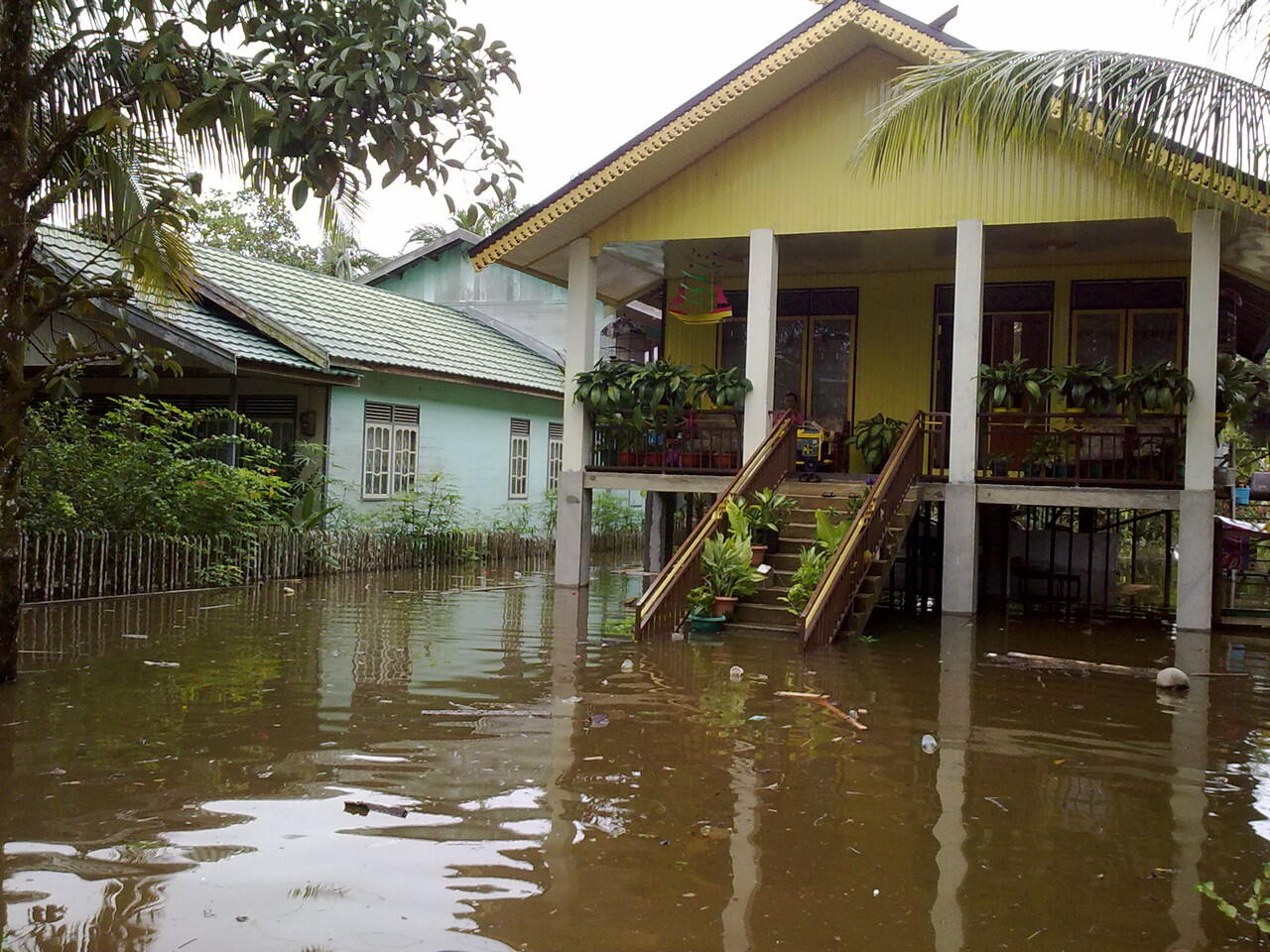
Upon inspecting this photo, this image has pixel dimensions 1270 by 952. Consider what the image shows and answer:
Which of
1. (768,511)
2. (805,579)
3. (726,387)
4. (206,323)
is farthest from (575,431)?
(206,323)

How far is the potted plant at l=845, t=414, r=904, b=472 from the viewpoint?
16.4 metres

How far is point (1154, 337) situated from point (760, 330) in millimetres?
5607

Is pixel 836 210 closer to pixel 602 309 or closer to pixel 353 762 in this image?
pixel 353 762

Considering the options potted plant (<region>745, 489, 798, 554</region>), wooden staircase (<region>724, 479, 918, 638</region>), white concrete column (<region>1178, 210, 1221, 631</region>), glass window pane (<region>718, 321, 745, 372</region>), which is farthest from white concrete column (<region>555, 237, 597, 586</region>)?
white concrete column (<region>1178, 210, 1221, 631</region>)

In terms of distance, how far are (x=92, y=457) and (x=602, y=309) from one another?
1779cm

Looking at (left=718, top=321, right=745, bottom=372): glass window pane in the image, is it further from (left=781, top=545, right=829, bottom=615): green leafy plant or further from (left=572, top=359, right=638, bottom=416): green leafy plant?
(left=781, top=545, right=829, bottom=615): green leafy plant

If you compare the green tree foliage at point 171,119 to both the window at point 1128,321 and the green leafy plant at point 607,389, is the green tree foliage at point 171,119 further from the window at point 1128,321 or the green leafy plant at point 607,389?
the window at point 1128,321

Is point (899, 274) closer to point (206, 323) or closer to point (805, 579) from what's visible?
Answer: point (805, 579)

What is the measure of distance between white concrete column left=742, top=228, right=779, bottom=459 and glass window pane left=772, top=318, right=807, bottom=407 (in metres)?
2.87

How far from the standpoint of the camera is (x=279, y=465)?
17875mm

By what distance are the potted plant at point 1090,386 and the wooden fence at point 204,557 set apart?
10.3m

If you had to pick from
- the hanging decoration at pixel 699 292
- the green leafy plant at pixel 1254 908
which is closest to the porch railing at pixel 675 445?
the hanging decoration at pixel 699 292

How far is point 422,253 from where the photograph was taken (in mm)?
30734

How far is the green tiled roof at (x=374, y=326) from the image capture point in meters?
19.1
